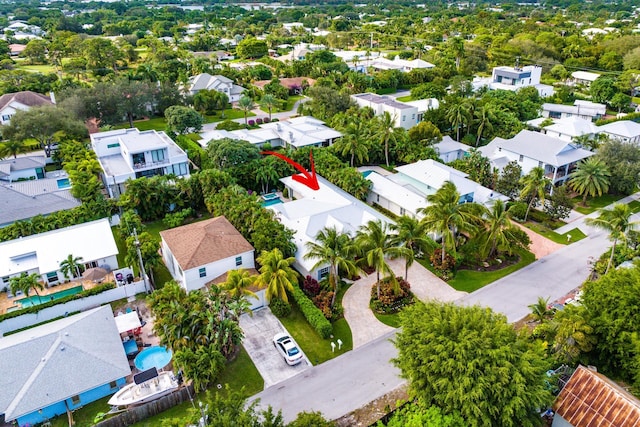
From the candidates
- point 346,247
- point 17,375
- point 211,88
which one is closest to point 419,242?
point 346,247

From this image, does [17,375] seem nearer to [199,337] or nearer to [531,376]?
[199,337]

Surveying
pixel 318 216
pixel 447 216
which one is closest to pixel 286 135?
pixel 318 216

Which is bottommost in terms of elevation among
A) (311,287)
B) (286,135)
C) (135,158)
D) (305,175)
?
(311,287)

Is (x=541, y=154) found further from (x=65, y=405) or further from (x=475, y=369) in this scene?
(x=65, y=405)

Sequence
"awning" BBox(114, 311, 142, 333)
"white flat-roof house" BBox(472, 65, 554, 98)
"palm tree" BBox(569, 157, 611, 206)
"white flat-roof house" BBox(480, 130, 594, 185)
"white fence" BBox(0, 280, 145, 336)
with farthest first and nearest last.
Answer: "white flat-roof house" BBox(472, 65, 554, 98) → "white flat-roof house" BBox(480, 130, 594, 185) → "palm tree" BBox(569, 157, 611, 206) → "white fence" BBox(0, 280, 145, 336) → "awning" BBox(114, 311, 142, 333)

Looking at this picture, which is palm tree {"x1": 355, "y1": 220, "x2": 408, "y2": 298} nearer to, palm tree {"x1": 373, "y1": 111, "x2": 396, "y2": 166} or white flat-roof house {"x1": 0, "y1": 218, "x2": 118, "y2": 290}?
white flat-roof house {"x1": 0, "y1": 218, "x2": 118, "y2": 290}

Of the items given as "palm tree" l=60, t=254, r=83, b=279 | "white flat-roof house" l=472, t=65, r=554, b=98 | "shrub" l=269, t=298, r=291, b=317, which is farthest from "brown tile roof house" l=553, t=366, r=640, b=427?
"white flat-roof house" l=472, t=65, r=554, b=98
